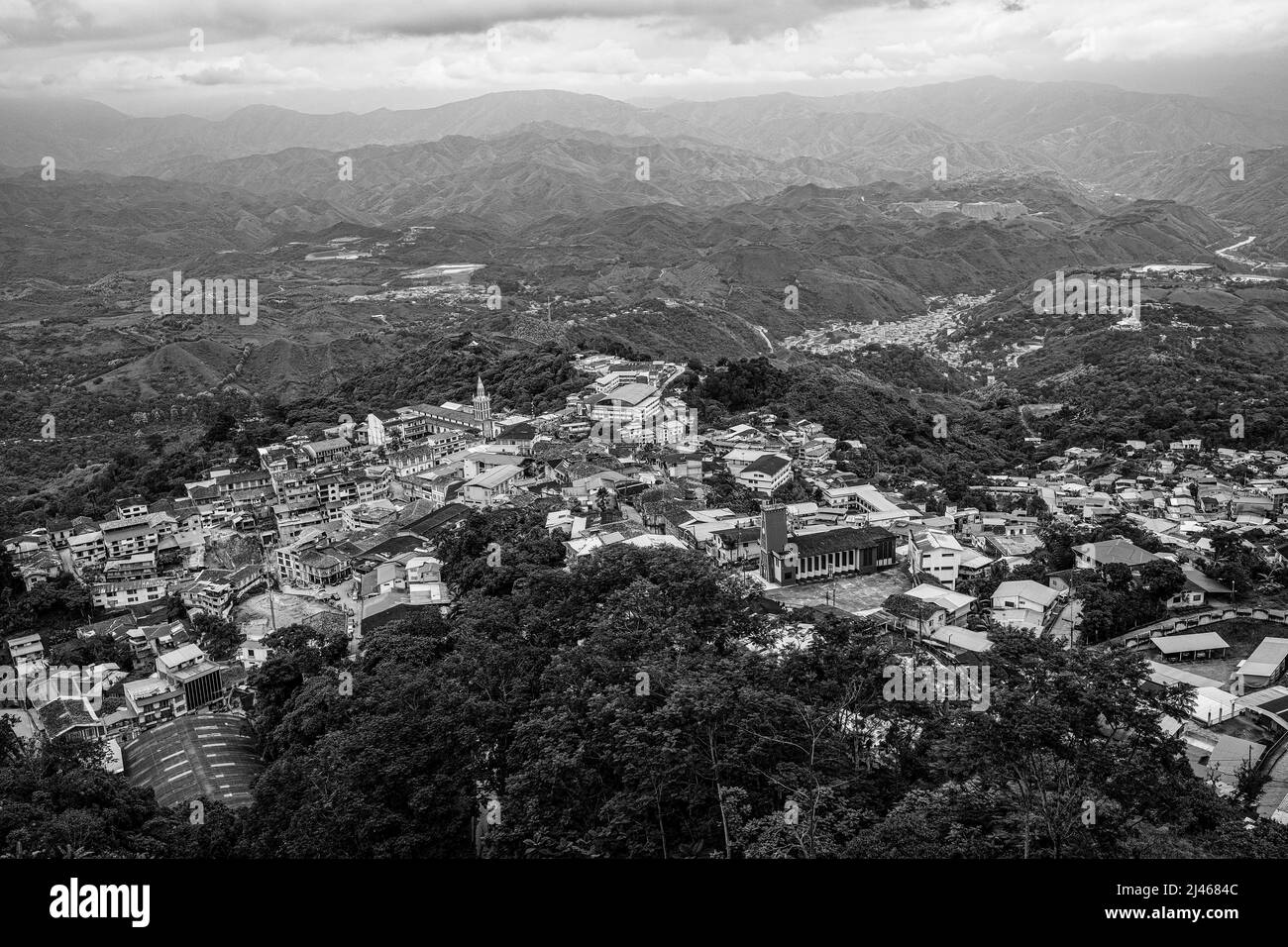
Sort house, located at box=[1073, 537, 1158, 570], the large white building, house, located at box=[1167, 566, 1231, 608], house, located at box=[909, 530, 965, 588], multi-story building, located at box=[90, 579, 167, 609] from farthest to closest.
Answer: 1. the large white building
2. multi-story building, located at box=[90, 579, 167, 609]
3. house, located at box=[1073, 537, 1158, 570]
4. house, located at box=[909, 530, 965, 588]
5. house, located at box=[1167, 566, 1231, 608]

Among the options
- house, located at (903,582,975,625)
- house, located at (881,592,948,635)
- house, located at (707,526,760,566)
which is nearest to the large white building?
house, located at (707,526,760,566)

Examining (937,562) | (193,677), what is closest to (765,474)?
(937,562)

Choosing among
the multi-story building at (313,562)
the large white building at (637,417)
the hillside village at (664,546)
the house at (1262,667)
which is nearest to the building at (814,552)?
the hillside village at (664,546)

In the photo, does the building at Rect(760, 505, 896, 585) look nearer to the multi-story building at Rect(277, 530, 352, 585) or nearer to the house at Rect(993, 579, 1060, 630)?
the house at Rect(993, 579, 1060, 630)

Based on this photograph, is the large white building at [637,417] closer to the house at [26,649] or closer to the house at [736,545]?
the house at [736,545]
